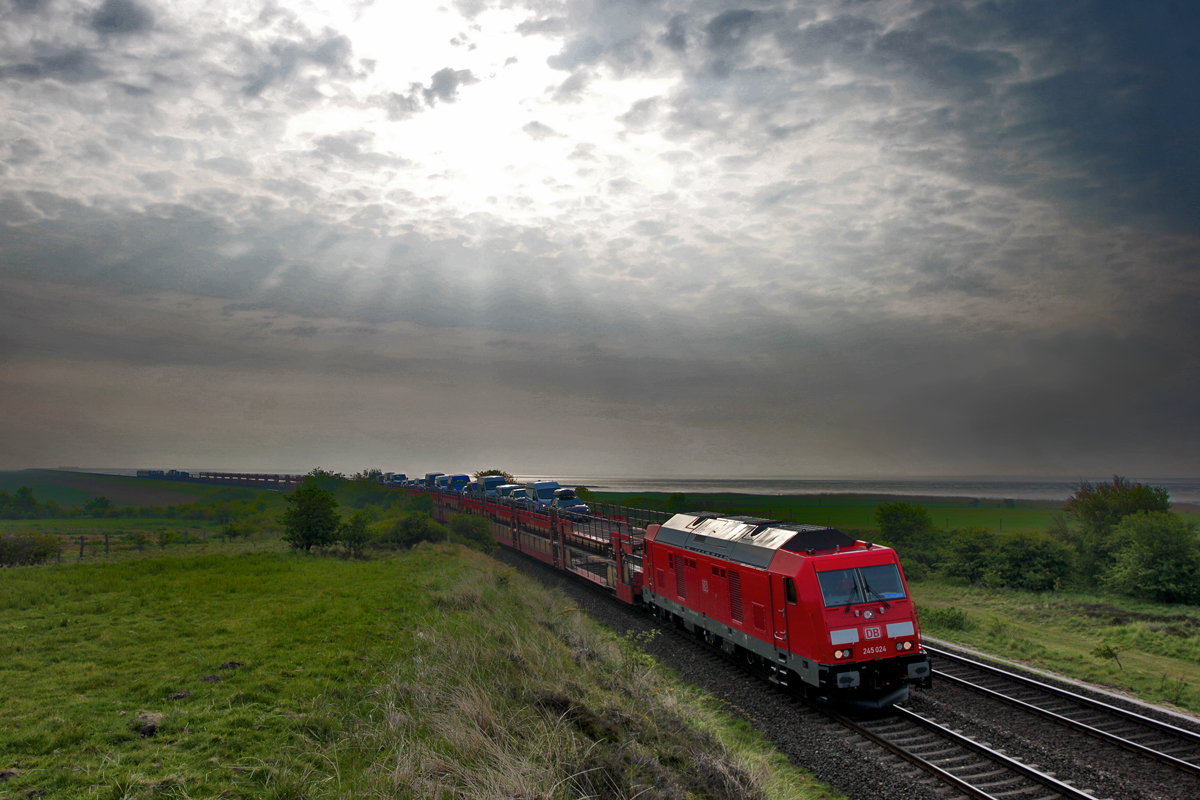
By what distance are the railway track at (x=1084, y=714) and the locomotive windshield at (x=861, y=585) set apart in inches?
152

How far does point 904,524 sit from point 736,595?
3198 cm

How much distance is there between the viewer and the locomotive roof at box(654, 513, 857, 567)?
48.8 ft

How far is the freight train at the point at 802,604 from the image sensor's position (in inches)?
536

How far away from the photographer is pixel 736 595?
17016 mm

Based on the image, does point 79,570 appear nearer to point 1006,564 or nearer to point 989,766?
point 989,766

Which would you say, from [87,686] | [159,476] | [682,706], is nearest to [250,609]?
[87,686]

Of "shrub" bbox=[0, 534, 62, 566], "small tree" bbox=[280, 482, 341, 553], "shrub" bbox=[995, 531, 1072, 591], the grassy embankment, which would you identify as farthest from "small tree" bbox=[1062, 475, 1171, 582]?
"shrub" bbox=[0, 534, 62, 566]

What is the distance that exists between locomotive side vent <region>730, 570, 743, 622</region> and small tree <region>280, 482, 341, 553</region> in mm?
30691

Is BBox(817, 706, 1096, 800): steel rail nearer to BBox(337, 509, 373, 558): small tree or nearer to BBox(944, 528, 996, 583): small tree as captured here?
BBox(944, 528, 996, 583): small tree

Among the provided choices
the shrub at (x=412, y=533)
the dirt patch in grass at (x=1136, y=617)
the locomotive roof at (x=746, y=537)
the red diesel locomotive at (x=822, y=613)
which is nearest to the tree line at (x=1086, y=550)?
the dirt patch in grass at (x=1136, y=617)

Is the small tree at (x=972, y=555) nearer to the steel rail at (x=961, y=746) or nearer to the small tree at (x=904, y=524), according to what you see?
the small tree at (x=904, y=524)

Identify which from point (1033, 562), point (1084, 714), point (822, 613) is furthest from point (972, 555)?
point (822, 613)

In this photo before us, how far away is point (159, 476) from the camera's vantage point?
185750 mm

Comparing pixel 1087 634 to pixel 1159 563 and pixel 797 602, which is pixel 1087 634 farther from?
pixel 797 602
